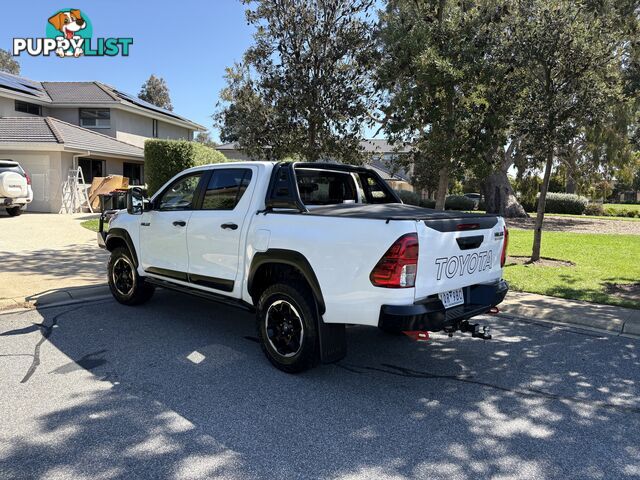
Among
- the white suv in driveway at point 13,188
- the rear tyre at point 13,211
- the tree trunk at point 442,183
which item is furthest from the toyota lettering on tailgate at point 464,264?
the rear tyre at point 13,211

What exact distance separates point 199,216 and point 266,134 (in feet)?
18.9

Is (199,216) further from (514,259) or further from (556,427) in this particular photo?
(514,259)

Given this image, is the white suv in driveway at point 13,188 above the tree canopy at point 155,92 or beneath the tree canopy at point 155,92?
beneath

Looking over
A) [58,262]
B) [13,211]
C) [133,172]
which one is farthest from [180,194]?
[133,172]

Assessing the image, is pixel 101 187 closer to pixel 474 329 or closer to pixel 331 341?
pixel 331 341

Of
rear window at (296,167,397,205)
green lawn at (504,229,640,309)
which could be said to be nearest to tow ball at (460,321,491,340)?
rear window at (296,167,397,205)

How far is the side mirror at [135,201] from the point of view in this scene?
6008 mm

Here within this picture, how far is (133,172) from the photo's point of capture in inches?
1040

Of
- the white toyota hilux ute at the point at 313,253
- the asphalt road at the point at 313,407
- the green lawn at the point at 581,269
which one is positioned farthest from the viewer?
the green lawn at the point at 581,269

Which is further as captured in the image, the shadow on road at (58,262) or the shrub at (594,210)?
the shrub at (594,210)

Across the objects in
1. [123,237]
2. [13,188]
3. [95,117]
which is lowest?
[123,237]

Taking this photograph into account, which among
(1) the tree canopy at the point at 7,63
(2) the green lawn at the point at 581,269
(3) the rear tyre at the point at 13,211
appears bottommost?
(2) the green lawn at the point at 581,269

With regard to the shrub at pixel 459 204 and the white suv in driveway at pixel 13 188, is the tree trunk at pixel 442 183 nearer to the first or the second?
the white suv in driveway at pixel 13 188

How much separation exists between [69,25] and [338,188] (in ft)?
79.7
